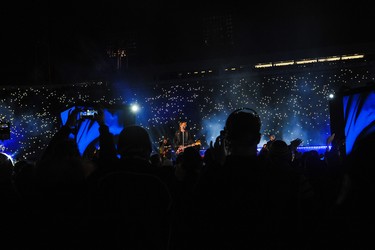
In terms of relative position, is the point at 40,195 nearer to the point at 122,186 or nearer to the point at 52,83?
the point at 122,186

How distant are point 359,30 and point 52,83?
1295 centimetres

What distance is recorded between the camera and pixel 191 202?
6.10 feet

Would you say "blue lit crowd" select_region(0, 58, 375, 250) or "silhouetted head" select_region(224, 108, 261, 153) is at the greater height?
"silhouetted head" select_region(224, 108, 261, 153)

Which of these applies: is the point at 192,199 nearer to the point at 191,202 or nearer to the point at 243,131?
the point at 191,202

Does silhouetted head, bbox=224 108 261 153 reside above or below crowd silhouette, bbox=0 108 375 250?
above

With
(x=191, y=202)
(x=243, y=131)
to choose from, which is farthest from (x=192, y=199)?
(x=243, y=131)

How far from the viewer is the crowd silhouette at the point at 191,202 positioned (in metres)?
1.64

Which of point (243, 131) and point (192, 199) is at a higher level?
point (243, 131)

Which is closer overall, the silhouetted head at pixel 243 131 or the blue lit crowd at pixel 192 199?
the blue lit crowd at pixel 192 199

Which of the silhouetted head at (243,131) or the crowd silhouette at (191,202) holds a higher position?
the silhouetted head at (243,131)

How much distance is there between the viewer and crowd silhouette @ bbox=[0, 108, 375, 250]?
1644mm

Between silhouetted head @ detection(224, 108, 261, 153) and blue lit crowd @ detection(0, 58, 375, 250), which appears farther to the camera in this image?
silhouetted head @ detection(224, 108, 261, 153)

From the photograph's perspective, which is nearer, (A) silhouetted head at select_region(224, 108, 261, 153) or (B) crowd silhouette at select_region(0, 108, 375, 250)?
(B) crowd silhouette at select_region(0, 108, 375, 250)

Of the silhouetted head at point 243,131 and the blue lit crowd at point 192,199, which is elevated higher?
the silhouetted head at point 243,131
